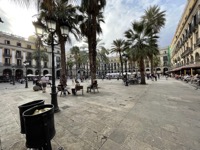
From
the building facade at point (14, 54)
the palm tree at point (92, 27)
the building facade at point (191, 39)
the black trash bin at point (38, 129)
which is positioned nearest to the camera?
the black trash bin at point (38, 129)

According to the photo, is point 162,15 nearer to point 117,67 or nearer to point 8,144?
point 8,144

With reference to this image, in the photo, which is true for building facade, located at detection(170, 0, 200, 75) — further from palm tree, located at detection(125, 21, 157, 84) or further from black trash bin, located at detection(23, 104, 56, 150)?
black trash bin, located at detection(23, 104, 56, 150)

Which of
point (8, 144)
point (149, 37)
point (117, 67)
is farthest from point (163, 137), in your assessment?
point (117, 67)

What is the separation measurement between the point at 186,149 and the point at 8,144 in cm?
403

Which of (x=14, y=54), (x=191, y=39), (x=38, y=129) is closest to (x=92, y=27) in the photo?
(x=38, y=129)

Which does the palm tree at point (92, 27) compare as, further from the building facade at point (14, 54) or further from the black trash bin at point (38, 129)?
the building facade at point (14, 54)

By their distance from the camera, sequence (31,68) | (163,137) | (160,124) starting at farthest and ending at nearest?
(31,68) → (160,124) → (163,137)

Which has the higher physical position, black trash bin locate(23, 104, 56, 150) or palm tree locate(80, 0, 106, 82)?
palm tree locate(80, 0, 106, 82)

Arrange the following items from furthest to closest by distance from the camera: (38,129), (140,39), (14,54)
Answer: (14,54) → (140,39) → (38,129)

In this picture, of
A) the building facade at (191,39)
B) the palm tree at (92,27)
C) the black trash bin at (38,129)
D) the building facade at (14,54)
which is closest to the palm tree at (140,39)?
the palm tree at (92,27)

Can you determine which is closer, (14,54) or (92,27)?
(92,27)

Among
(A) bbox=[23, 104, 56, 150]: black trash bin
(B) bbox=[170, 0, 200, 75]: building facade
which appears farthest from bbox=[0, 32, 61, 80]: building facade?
(B) bbox=[170, 0, 200, 75]: building facade

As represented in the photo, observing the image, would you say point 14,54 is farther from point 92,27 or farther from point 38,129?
point 38,129

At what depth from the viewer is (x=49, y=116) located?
82.2 inches
